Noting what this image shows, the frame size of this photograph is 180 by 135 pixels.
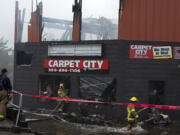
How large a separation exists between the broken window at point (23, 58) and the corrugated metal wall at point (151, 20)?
682 centimetres

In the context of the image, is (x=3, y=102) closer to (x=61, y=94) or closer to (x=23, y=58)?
(x=61, y=94)

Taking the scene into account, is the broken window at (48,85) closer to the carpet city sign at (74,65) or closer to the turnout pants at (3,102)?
the carpet city sign at (74,65)

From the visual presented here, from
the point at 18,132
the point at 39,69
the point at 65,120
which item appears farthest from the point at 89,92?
the point at 18,132

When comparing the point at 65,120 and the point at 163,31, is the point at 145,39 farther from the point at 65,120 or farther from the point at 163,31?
the point at 65,120

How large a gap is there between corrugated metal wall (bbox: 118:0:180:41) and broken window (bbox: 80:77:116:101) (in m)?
2.86

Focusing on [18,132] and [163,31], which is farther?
[163,31]

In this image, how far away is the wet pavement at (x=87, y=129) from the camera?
10586 mm

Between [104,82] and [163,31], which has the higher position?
[163,31]

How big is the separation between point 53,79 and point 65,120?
438 cm

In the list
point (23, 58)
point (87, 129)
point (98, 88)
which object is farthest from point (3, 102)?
point (23, 58)

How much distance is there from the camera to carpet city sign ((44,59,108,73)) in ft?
49.4

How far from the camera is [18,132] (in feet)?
25.0

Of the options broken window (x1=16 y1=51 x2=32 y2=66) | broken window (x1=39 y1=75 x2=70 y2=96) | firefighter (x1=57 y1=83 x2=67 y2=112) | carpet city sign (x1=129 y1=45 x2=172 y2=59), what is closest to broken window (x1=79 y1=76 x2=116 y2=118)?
firefighter (x1=57 y1=83 x2=67 y2=112)

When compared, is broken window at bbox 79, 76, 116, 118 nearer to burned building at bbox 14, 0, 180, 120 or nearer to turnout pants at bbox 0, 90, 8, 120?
burned building at bbox 14, 0, 180, 120
